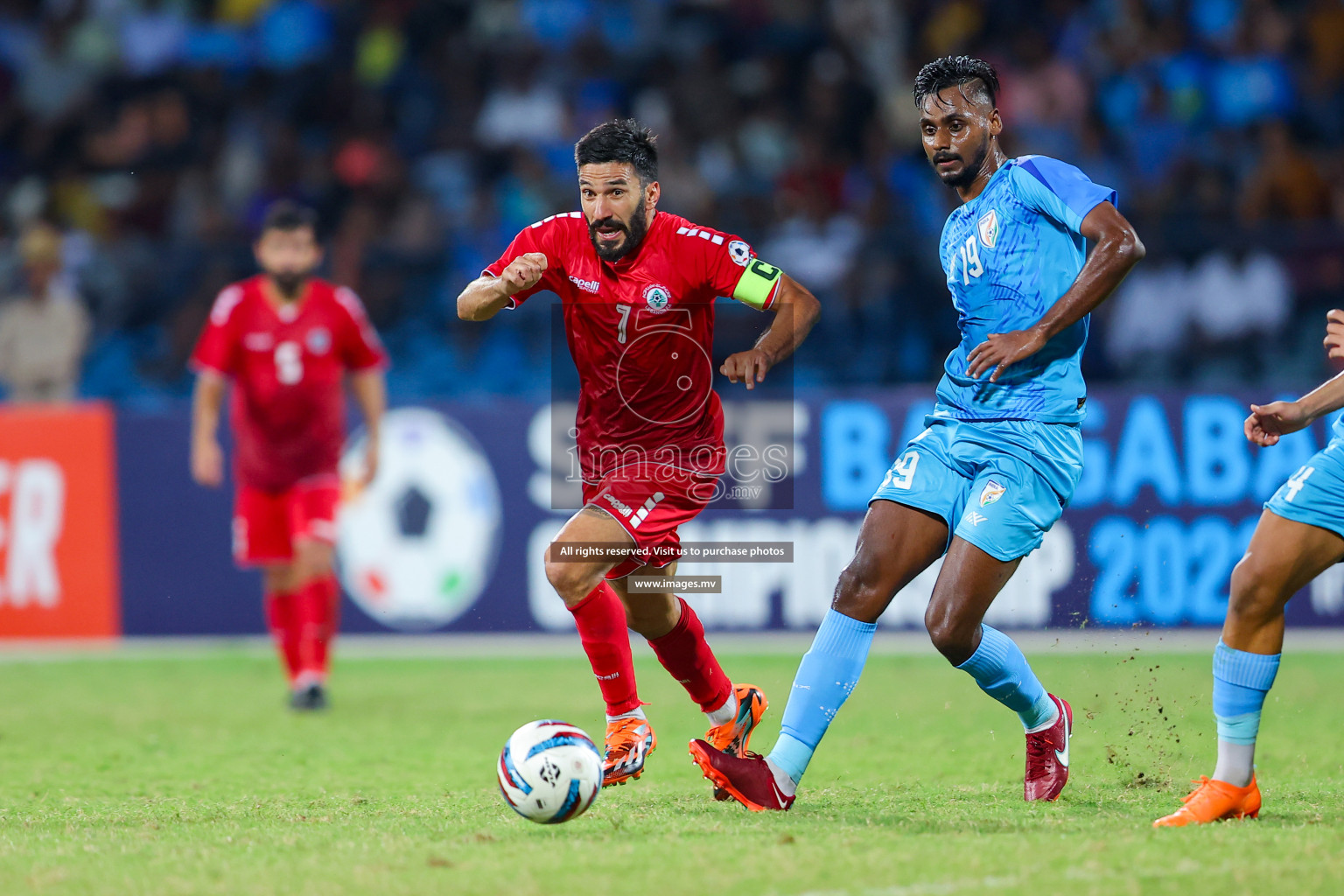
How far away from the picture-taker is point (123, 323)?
12.8m

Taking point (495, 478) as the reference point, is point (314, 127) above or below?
above

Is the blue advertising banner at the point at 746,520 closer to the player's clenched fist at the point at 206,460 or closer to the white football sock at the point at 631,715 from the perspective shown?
the player's clenched fist at the point at 206,460

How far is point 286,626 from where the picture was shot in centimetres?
862

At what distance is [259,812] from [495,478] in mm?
5519

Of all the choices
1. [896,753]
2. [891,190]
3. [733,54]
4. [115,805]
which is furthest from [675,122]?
[115,805]

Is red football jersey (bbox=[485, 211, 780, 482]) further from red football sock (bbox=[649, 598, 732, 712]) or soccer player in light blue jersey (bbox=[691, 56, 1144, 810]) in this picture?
soccer player in light blue jersey (bbox=[691, 56, 1144, 810])

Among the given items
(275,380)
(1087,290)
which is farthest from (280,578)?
(1087,290)

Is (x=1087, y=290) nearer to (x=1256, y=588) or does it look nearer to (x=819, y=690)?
(x=1256, y=588)

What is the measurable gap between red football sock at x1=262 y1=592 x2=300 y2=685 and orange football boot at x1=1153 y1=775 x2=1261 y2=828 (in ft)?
17.3

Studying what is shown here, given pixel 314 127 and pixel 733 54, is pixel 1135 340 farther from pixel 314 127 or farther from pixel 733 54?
pixel 314 127

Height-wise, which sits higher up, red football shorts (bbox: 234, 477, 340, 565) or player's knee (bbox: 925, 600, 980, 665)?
red football shorts (bbox: 234, 477, 340, 565)

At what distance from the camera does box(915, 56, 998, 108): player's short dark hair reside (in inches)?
205

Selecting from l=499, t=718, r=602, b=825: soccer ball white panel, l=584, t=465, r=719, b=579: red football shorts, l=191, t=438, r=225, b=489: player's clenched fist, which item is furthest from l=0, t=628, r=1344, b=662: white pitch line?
l=499, t=718, r=602, b=825: soccer ball white panel

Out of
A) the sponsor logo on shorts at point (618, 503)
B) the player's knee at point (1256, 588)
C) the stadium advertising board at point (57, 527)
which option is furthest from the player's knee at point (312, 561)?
the player's knee at point (1256, 588)
